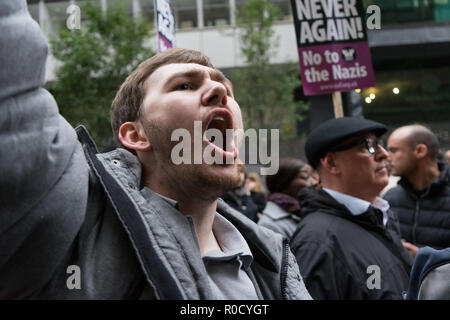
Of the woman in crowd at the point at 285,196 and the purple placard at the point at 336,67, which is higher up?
the purple placard at the point at 336,67

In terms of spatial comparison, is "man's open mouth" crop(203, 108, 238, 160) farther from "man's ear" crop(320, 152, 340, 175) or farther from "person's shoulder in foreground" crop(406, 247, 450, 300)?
"man's ear" crop(320, 152, 340, 175)

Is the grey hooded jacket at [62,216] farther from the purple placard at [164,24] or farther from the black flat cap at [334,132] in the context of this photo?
the purple placard at [164,24]

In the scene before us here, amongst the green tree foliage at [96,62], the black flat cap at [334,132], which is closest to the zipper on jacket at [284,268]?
the black flat cap at [334,132]

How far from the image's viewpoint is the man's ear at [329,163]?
9.94 ft

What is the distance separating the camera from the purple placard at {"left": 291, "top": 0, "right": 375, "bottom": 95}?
4.82m

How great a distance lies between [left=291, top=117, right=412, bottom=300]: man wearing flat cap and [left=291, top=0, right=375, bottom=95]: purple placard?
1934mm

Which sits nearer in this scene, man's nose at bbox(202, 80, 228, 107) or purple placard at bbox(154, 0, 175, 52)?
man's nose at bbox(202, 80, 228, 107)

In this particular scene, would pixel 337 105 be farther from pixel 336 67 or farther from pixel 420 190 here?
pixel 420 190

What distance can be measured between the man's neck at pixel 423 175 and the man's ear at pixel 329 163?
5.04 ft

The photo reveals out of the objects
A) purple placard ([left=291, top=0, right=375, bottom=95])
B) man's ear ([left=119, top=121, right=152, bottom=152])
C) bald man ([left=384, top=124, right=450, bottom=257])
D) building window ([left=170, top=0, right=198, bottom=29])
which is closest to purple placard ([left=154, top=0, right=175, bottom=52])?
purple placard ([left=291, top=0, right=375, bottom=95])

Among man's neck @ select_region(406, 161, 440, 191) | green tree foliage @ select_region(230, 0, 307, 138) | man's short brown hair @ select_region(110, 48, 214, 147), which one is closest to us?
man's short brown hair @ select_region(110, 48, 214, 147)

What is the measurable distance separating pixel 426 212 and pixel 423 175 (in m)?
0.40

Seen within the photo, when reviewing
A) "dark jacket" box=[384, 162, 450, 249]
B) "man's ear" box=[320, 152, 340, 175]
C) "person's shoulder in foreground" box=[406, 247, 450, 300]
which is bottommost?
"dark jacket" box=[384, 162, 450, 249]
